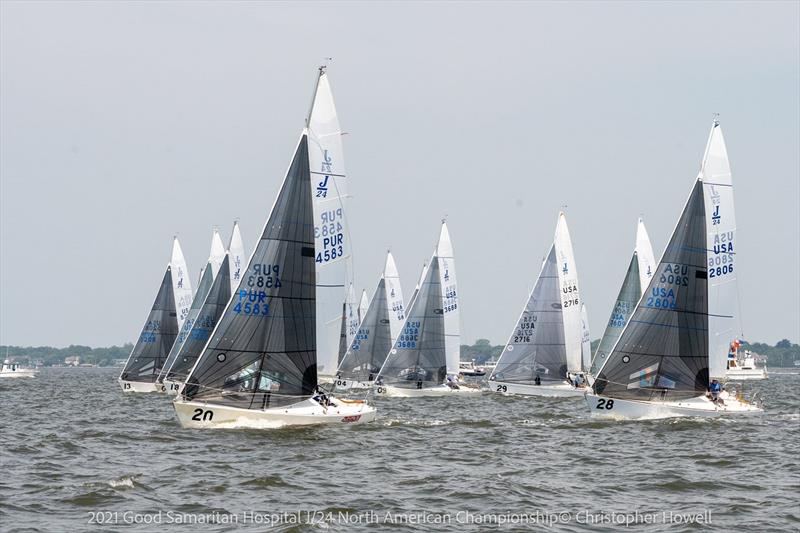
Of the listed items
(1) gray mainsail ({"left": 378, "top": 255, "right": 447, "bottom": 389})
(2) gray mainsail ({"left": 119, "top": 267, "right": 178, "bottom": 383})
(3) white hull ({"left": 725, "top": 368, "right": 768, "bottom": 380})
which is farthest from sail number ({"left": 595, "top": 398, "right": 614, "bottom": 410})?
(3) white hull ({"left": 725, "top": 368, "right": 768, "bottom": 380})

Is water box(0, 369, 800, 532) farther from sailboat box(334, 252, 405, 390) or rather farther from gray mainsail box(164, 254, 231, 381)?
sailboat box(334, 252, 405, 390)

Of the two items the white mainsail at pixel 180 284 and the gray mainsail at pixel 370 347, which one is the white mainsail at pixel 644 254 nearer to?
the gray mainsail at pixel 370 347

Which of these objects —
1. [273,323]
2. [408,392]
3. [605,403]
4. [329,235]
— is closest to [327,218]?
[329,235]

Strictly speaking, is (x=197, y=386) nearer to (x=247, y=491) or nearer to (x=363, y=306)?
(x=247, y=491)

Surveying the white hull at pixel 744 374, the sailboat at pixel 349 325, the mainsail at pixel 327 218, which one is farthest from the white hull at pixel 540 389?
the white hull at pixel 744 374

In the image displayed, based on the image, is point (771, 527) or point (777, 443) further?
point (777, 443)

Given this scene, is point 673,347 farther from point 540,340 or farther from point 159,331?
point 159,331

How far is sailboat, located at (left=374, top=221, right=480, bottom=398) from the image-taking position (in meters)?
56.4

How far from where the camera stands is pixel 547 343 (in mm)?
57188

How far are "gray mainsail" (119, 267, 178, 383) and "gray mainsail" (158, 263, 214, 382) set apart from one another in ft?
2.47

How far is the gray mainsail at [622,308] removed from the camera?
6412cm

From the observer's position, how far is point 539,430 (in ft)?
112

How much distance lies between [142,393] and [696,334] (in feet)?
104

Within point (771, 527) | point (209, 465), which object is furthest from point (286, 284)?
point (771, 527)
